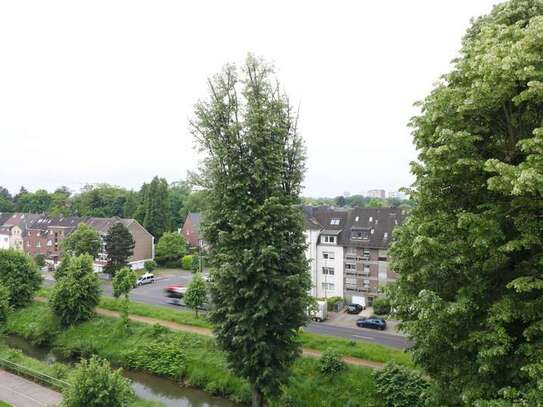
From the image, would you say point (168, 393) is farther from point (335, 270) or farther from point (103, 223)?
point (103, 223)

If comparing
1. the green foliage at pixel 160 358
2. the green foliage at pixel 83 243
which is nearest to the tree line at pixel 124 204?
the green foliage at pixel 83 243

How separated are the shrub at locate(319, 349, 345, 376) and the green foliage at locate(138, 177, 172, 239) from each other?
46.3 m

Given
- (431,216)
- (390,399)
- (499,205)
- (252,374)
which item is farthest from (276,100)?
(390,399)

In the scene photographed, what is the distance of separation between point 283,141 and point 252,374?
9.33m

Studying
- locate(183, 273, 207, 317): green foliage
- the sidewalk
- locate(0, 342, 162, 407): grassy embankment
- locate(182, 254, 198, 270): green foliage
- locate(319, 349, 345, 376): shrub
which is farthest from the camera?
locate(182, 254, 198, 270): green foliage

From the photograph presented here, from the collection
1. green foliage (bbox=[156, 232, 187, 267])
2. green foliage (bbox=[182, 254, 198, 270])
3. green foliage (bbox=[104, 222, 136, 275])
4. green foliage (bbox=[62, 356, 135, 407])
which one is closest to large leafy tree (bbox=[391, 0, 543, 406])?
green foliage (bbox=[62, 356, 135, 407])

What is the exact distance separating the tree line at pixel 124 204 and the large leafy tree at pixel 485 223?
27.9 meters

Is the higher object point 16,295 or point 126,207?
point 126,207

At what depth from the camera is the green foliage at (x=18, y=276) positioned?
34.6m

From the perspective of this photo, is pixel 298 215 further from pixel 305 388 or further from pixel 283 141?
pixel 305 388

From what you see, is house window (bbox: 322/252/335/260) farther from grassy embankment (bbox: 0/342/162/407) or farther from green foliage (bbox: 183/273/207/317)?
grassy embankment (bbox: 0/342/162/407)

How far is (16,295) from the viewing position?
115 feet

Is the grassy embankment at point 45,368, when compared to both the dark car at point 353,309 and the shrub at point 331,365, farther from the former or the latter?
the dark car at point 353,309

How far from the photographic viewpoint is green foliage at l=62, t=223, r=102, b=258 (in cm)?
5089
